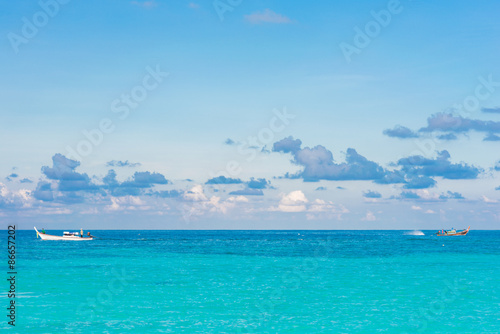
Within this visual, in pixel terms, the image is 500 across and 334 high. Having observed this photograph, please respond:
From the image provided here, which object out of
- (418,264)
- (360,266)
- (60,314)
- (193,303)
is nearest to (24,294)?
(60,314)

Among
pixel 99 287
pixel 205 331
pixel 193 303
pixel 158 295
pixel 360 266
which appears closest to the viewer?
pixel 205 331


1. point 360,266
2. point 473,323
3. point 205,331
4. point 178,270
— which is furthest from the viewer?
point 360,266

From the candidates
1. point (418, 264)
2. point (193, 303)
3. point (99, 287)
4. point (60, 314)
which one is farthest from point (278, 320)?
point (418, 264)

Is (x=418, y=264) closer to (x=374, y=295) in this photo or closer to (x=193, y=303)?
(x=374, y=295)

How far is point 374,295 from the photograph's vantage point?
53.0 m

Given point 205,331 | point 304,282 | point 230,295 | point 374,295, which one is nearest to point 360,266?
point 304,282

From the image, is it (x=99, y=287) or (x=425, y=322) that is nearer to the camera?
(x=425, y=322)

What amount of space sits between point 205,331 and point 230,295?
1477cm

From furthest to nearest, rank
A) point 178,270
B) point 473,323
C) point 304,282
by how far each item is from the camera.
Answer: point 178,270 → point 304,282 → point 473,323

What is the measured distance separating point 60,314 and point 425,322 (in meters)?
29.5

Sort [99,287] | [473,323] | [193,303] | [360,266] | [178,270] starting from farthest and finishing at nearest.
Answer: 1. [360,266]
2. [178,270]
3. [99,287]
4. [193,303]
5. [473,323]

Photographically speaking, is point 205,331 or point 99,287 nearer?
point 205,331

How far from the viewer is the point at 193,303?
48.5 metres

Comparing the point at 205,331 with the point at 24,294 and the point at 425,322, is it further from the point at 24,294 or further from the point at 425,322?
the point at 24,294
